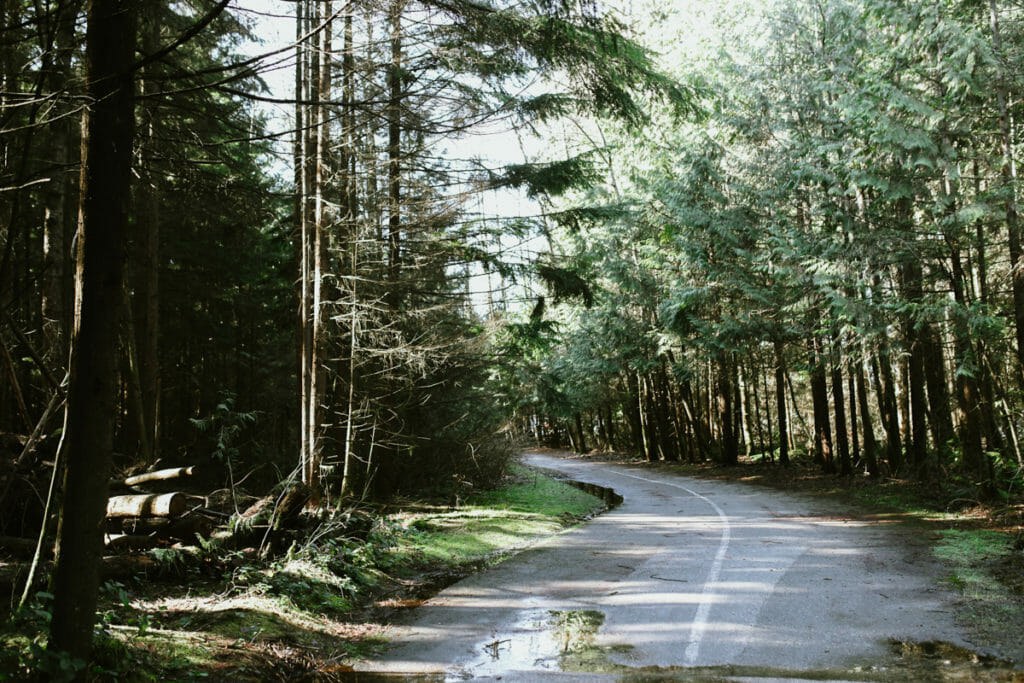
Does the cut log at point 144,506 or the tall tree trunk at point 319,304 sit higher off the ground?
the tall tree trunk at point 319,304

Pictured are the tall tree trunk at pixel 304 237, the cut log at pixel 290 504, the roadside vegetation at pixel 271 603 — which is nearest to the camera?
the roadside vegetation at pixel 271 603

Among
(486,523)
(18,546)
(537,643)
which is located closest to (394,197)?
(486,523)

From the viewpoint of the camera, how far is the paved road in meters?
5.83

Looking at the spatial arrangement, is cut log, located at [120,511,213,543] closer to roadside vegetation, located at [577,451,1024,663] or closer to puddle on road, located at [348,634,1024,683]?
puddle on road, located at [348,634,1024,683]

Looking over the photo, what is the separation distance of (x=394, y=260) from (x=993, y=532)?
1310 centimetres

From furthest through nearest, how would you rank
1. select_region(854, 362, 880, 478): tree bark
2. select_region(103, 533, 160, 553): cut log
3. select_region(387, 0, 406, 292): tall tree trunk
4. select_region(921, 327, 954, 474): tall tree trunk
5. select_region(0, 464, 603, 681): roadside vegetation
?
select_region(854, 362, 880, 478): tree bark, select_region(921, 327, 954, 474): tall tree trunk, select_region(387, 0, 406, 292): tall tree trunk, select_region(103, 533, 160, 553): cut log, select_region(0, 464, 603, 681): roadside vegetation

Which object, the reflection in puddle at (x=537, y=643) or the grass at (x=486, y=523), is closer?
the reflection in puddle at (x=537, y=643)

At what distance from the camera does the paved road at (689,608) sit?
5832 millimetres

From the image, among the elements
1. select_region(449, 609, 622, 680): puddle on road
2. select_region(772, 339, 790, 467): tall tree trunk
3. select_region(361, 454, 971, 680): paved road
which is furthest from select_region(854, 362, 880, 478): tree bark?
select_region(449, 609, 622, 680): puddle on road

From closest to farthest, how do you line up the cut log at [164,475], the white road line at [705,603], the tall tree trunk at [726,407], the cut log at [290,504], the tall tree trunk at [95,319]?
the tall tree trunk at [95,319] < the white road line at [705,603] < the cut log at [164,475] < the cut log at [290,504] < the tall tree trunk at [726,407]

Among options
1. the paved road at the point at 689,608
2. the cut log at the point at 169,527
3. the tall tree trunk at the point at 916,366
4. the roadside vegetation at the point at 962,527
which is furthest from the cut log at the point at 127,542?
the tall tree trunk at the point at 916,366

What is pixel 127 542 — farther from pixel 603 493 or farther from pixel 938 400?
pixel 938 400

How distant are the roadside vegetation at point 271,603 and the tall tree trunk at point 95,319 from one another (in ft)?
0.85

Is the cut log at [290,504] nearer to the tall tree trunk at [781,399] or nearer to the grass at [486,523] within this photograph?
the grass at [486,523]
